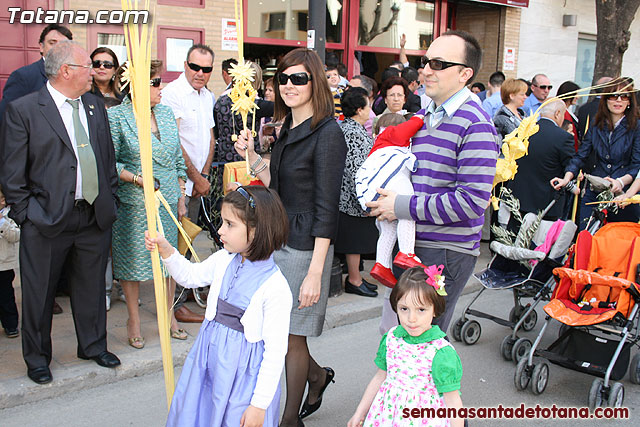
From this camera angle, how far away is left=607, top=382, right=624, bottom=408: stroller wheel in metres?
4.27

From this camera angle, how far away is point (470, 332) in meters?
5.44

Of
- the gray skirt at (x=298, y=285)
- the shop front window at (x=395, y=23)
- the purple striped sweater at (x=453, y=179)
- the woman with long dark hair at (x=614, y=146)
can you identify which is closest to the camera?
the purple striped sweater at (x=453, y=179)

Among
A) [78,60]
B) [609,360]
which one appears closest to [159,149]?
[78,60]

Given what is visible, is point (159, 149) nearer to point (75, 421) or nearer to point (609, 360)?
point (75, 421)

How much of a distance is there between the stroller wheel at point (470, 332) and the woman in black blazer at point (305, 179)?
7.44ft

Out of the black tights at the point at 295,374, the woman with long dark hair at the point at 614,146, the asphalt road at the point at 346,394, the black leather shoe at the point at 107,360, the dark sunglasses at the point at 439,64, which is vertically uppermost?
the dark sunglasses at the point at 439,64

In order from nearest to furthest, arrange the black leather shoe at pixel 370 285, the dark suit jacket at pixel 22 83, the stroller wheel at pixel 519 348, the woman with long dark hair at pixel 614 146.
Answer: the stroller wheel at pixel 519 348
the dark suit jacket at pixel 22 83
the woman with long dark hair at pixel 614 146
the black leather shoe at pixel 370 285

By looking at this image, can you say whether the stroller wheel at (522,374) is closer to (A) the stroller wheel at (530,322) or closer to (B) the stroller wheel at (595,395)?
(B) the stroller wheel at (595,395)

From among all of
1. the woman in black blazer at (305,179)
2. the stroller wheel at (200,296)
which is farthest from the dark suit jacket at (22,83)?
the woman in black blazer at (305,179)

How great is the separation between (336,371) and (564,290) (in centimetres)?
181

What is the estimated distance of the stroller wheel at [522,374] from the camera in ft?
14.9

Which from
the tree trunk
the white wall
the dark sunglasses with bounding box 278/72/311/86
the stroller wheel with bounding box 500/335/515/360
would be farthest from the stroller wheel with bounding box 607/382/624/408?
the white wall

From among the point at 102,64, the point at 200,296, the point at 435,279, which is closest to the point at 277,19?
the point at 102,64

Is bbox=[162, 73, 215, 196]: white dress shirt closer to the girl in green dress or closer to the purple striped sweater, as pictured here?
the purple striped sweater
